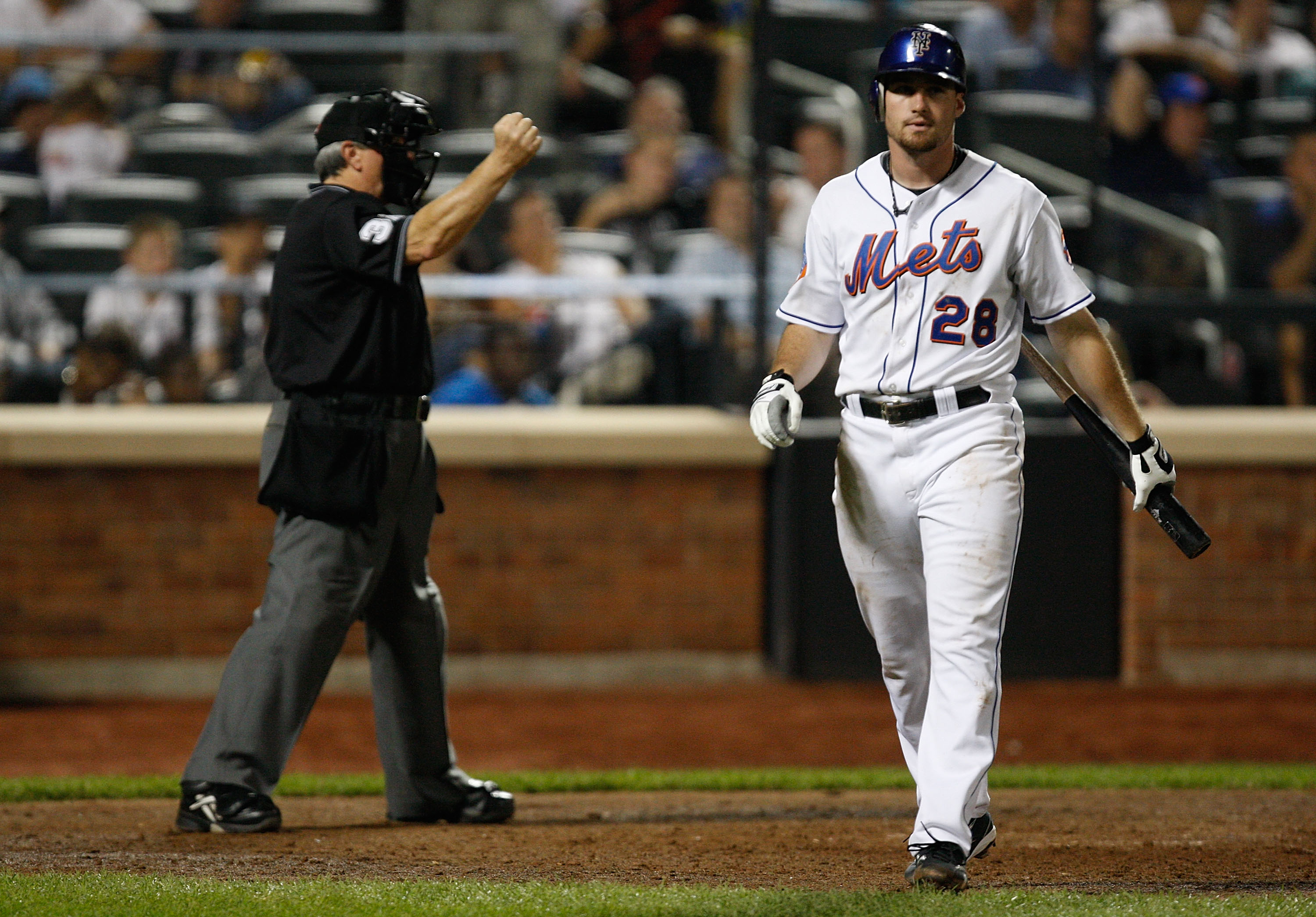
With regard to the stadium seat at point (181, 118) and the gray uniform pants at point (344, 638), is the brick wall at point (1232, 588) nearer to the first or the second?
the gray uniform pants at point (344, 638)

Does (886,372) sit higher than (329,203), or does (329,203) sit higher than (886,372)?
(329,203)

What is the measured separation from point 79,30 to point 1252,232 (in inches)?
282

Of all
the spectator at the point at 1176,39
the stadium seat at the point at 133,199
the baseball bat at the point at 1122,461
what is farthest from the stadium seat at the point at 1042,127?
the baseball bat at the point at 1122,461

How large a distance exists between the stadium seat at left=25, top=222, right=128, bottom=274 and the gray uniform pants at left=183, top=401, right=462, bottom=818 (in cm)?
461

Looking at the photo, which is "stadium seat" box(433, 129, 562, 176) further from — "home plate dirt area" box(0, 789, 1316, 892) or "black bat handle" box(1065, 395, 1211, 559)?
"black bat handle" box(1065, 395, 1211, 559)

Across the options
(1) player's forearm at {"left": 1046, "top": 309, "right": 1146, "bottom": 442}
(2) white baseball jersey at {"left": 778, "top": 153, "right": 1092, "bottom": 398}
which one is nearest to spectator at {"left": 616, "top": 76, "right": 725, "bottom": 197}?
(2) white baseball jersey at {"left": 778, "top": 153, "right": 1092, "bottom": 398}

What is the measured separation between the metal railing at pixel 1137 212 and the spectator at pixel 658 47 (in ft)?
8.43

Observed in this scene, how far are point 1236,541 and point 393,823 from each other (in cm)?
499

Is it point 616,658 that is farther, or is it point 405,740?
point 616,658

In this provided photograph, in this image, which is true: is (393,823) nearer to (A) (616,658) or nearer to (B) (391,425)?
(B) (391,425)

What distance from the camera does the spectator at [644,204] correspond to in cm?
935

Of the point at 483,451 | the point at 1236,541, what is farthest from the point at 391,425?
the point at 1236,541

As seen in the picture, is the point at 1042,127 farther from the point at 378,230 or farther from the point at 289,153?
the point at 378,230

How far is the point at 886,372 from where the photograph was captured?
12.9ft
